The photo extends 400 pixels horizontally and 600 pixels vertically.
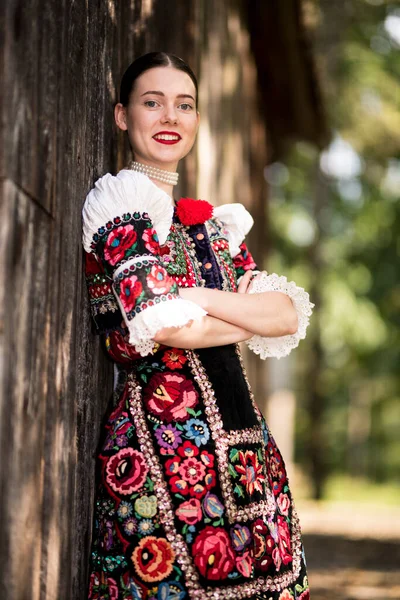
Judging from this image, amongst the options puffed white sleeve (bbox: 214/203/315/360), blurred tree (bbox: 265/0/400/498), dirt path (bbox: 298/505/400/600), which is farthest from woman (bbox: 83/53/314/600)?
blurred tree (bbox: 265/0/400/498)

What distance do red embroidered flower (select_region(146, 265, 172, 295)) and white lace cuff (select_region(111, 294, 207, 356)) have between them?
4 cm

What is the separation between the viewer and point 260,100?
30.0 ft

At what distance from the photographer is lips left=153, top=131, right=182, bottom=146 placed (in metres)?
2.74

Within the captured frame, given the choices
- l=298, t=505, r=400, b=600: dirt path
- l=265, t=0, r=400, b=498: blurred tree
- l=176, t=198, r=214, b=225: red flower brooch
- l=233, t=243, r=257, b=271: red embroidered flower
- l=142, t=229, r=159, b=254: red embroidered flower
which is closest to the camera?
l=142, t=229, r=159, b=254: red embroidered flower

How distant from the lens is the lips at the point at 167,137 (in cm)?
274

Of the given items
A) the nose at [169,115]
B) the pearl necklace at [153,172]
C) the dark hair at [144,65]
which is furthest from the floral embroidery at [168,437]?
the dark hair at [144,65]

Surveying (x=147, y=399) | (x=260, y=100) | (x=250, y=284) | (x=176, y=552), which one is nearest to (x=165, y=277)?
(x=147, y=399)

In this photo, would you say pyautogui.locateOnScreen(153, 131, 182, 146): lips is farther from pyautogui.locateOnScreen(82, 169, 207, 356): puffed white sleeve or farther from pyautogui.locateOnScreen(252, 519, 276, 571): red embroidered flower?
pyautogui.locateOnScreen(252, 519, 276, 571): red embroidered flower

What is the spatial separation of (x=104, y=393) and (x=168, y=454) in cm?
52

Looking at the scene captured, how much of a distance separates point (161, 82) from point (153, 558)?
1.39 meters

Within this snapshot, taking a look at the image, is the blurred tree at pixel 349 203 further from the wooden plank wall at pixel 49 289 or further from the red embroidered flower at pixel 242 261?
the wooden plank wall at pixel 49 289

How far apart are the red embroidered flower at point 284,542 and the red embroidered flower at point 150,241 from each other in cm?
90

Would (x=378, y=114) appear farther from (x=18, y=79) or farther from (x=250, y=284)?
(x=18, y=79)

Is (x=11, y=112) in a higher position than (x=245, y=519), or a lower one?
higher
